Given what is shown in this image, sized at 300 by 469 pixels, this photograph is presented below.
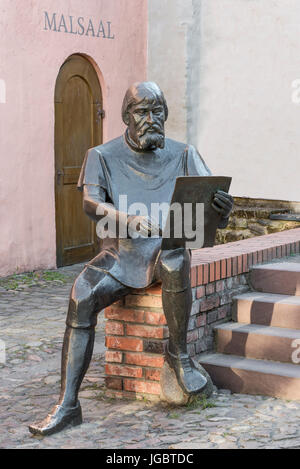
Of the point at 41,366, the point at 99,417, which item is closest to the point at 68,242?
the point at 41,366

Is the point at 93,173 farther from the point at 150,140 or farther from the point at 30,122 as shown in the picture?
the point at 30,122

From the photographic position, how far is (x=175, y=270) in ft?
13.2

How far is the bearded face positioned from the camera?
13.7 feet

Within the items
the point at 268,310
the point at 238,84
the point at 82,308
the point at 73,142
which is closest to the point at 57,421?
the point at 82,308

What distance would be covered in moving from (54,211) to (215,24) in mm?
2716

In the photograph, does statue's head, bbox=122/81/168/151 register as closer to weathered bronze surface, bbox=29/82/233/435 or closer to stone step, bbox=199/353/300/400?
weathered bronze surface, bbox=29/82/233/435

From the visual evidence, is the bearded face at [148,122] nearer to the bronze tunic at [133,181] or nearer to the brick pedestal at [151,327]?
the bronze tunic at [133,181]

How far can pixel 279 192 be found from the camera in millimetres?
8750

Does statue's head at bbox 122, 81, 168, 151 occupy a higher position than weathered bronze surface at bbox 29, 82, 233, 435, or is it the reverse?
statue's head at bbox 122, 81, 168, 151

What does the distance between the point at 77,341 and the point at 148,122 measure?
1.14m

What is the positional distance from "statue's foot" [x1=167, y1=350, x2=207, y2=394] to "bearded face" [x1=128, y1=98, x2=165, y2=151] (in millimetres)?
1073

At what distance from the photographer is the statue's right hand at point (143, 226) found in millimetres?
3934

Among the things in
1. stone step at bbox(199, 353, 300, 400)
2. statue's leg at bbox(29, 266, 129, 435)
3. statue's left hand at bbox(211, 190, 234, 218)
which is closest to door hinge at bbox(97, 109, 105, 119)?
stone step at bbox(199, 353, 300, 400)
